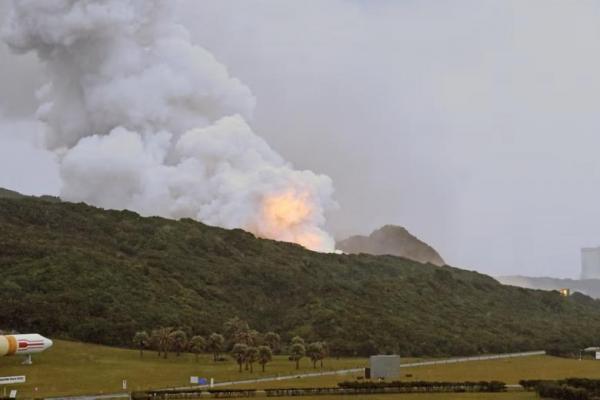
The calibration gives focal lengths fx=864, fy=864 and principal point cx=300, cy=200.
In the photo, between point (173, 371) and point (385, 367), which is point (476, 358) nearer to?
point (385, 367)

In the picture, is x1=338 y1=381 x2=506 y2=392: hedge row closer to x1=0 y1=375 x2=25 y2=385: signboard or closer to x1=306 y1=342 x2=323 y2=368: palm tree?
x1=306 y1=342 x2=323 y2=368: palm tree

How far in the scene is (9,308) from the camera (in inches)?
5221

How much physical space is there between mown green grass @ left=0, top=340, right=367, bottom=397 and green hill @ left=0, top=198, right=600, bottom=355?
40.1 feet

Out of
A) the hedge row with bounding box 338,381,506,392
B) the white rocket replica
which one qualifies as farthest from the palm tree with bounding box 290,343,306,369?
the white rocket replica

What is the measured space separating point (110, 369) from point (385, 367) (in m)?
33.4

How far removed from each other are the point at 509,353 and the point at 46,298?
79305mm

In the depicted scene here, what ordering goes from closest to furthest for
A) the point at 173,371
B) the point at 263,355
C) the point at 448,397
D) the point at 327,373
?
1. the point at 448,397
2. the point at 173,371
3. the point at 327,373
4. the point at 263,355

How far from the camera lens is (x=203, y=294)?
535 ft

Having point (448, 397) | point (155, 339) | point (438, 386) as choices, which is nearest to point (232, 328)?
point (155, 339)

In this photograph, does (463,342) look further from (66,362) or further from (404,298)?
(66,362)

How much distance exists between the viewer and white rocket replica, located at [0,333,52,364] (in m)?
105

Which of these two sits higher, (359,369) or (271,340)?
(271,340)

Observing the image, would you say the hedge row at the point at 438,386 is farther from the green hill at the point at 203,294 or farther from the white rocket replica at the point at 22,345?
the green hill at the point at 203,294

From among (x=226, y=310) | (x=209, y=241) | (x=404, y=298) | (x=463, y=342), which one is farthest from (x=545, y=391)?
(x=209, y=241)
